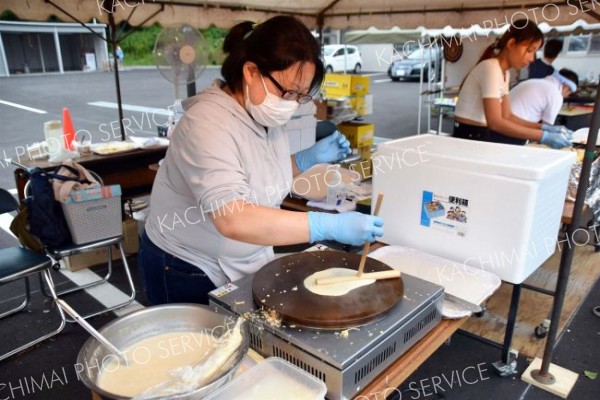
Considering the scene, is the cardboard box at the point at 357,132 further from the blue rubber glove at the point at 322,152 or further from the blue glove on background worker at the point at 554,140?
the blue rubber glove at the point at 322,152

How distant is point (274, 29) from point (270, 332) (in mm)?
772

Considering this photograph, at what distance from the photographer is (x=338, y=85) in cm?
554

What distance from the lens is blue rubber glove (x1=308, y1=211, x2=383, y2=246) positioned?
117 centimetres

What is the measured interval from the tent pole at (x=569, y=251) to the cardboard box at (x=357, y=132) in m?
3.09

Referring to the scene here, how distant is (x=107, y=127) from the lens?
865cm

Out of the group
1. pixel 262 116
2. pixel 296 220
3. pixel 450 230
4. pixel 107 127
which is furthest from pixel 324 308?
pixel 107 127

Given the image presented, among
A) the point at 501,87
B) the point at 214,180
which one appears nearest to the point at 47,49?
the point at 501,87

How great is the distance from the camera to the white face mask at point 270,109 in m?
1.25

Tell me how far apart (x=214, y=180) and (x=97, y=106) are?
36.7 ft

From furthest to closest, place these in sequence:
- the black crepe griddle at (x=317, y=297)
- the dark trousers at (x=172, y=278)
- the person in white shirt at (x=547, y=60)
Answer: the person in white shirt at (x=547, y=60) < the dark trousers at (x=172, y=278) < the black crepe griddle at (x=317, y=297)

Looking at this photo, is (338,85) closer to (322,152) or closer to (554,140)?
(554,140)

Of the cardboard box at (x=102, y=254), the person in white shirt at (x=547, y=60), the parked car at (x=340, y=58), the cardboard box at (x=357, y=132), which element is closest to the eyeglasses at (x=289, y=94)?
the cardboard box at (x=102, y=254)

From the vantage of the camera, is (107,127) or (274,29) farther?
(107,127)

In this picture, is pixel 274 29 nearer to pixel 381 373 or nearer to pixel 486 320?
pixel 381 373
